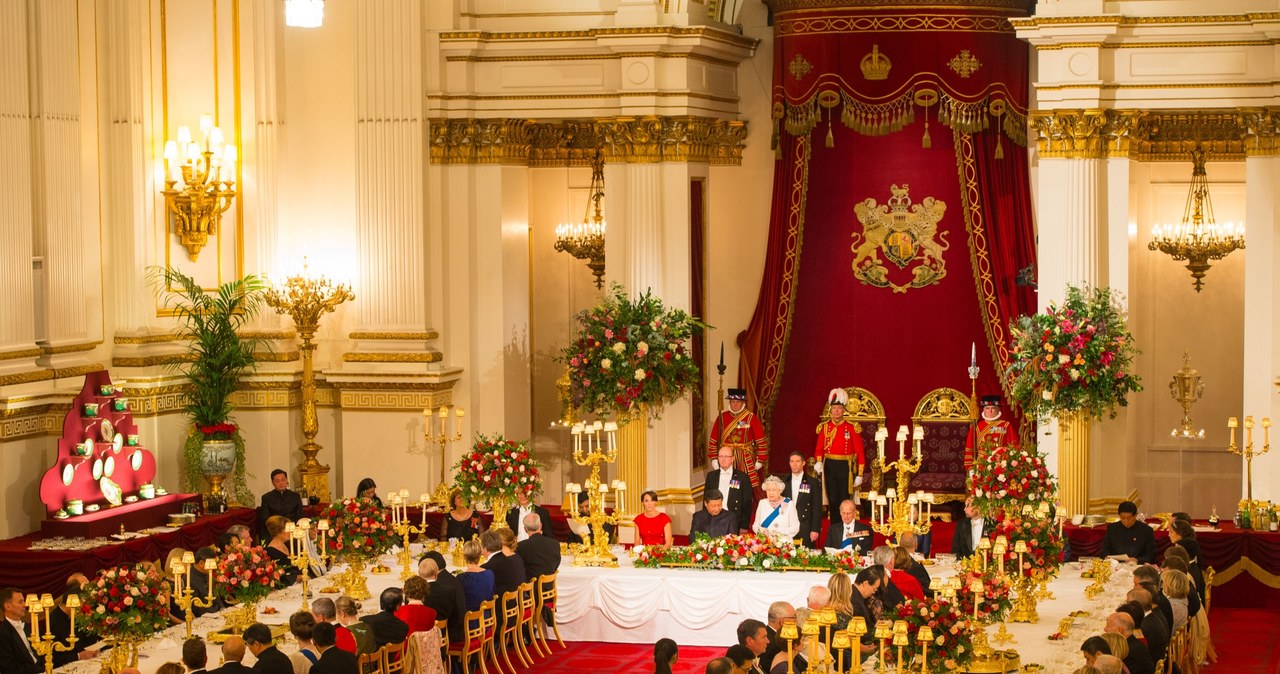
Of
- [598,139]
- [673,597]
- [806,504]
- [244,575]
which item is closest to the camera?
[244,575]

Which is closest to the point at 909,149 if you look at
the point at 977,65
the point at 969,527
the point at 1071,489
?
the point at 977,65

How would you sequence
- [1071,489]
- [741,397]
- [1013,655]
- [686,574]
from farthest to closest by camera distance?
[741,397] < [1071,489] < [686,574] < [1013,655]

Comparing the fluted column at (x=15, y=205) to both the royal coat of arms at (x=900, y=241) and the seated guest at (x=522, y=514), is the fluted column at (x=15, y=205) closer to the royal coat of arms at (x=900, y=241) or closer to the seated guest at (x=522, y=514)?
the seated guest at (x=522, y=514)

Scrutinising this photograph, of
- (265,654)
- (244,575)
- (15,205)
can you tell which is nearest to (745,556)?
(244,575)

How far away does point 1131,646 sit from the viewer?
12.5 meters

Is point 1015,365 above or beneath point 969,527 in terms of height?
above

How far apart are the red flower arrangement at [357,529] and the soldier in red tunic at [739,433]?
18.1 ft

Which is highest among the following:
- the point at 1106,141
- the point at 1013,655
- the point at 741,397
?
the point at 1106,141

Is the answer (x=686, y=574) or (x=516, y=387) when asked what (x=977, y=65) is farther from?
(x=686, y=574)

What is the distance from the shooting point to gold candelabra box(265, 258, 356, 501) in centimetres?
2048

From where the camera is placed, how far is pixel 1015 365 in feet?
64.3

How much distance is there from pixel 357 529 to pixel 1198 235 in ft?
34.2

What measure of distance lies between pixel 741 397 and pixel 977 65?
455 cm

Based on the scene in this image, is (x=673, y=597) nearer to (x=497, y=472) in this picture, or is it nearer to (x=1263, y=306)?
(x=497, y=472)
